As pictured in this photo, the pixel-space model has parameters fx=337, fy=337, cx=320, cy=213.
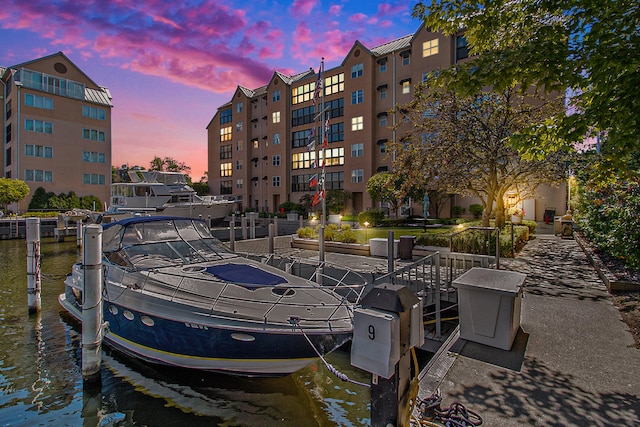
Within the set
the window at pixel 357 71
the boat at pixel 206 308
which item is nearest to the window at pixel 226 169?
the window at pixel 357 71

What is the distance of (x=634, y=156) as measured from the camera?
28.5 ft

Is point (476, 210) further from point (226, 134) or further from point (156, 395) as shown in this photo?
point (226, 134)

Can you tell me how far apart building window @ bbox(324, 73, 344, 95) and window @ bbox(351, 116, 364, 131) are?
4.66m

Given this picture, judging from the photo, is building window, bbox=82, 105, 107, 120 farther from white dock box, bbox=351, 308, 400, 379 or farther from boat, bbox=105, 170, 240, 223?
white dock box, bbox=351, 308, 400, 379

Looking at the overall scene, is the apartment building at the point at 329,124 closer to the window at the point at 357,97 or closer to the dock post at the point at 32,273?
the window at the point at 357,97

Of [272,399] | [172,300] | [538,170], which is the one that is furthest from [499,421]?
[538,170]

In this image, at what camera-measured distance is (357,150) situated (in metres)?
38.1

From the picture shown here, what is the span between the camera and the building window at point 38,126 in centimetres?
3959

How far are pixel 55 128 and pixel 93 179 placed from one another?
7.23 m

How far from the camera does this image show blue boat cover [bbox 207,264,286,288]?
23.2 ft

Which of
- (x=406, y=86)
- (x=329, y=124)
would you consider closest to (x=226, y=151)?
(x=329, y=124)

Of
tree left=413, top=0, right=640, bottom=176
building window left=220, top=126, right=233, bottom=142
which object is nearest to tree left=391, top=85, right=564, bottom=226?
tree left=413, top=0, right=640, bottom=176

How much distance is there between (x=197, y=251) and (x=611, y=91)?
8944 mm

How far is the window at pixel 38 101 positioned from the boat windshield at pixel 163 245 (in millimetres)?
44996
